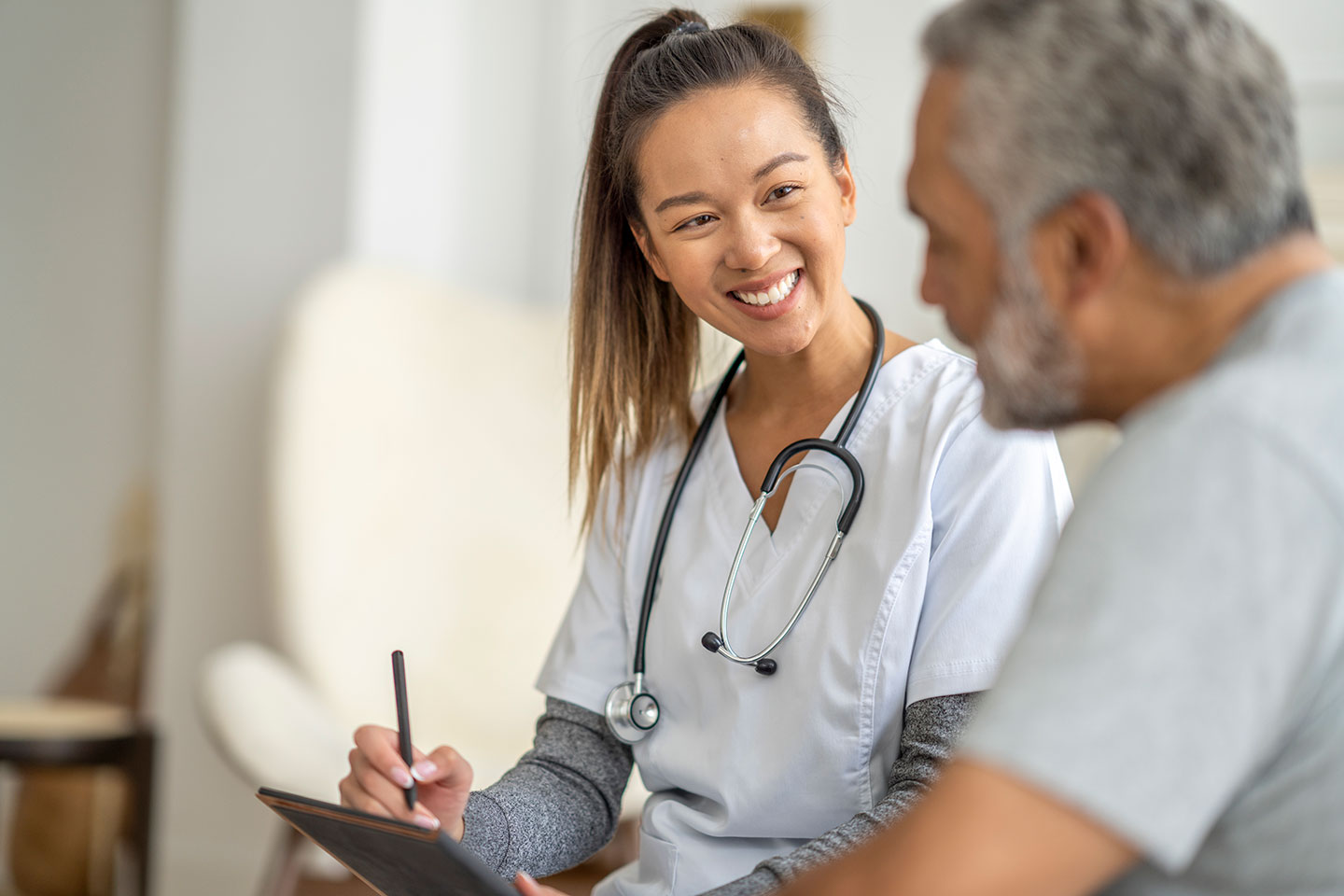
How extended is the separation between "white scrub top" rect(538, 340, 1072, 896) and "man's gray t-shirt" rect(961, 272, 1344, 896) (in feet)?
1.37

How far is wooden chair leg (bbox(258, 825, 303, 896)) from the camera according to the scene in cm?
178

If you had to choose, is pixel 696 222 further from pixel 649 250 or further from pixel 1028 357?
pixel 1028 357

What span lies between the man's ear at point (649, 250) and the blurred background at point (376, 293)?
0.62m

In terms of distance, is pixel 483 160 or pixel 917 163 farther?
pixel 483 160

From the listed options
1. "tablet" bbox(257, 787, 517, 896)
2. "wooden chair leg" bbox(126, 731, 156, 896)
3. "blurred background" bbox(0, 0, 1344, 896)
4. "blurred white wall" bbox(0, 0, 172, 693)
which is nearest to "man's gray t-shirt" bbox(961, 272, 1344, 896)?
"tablet" bbox(257, 787, 517, 896)

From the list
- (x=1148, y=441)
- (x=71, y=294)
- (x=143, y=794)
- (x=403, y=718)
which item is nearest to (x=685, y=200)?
(x=403, y=718)

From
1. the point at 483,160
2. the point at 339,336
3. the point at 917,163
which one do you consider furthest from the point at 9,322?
the point at 917,163

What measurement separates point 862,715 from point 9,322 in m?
2.83

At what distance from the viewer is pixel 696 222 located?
113cm

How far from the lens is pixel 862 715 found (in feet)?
3.27

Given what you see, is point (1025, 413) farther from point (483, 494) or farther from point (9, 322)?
point (9, 322)

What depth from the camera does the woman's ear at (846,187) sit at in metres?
1.19

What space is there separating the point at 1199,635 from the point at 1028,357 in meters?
0.18

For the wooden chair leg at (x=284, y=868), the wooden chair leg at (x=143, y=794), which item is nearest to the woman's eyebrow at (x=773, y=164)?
the wooden chair leg at (x=284, y=868)
